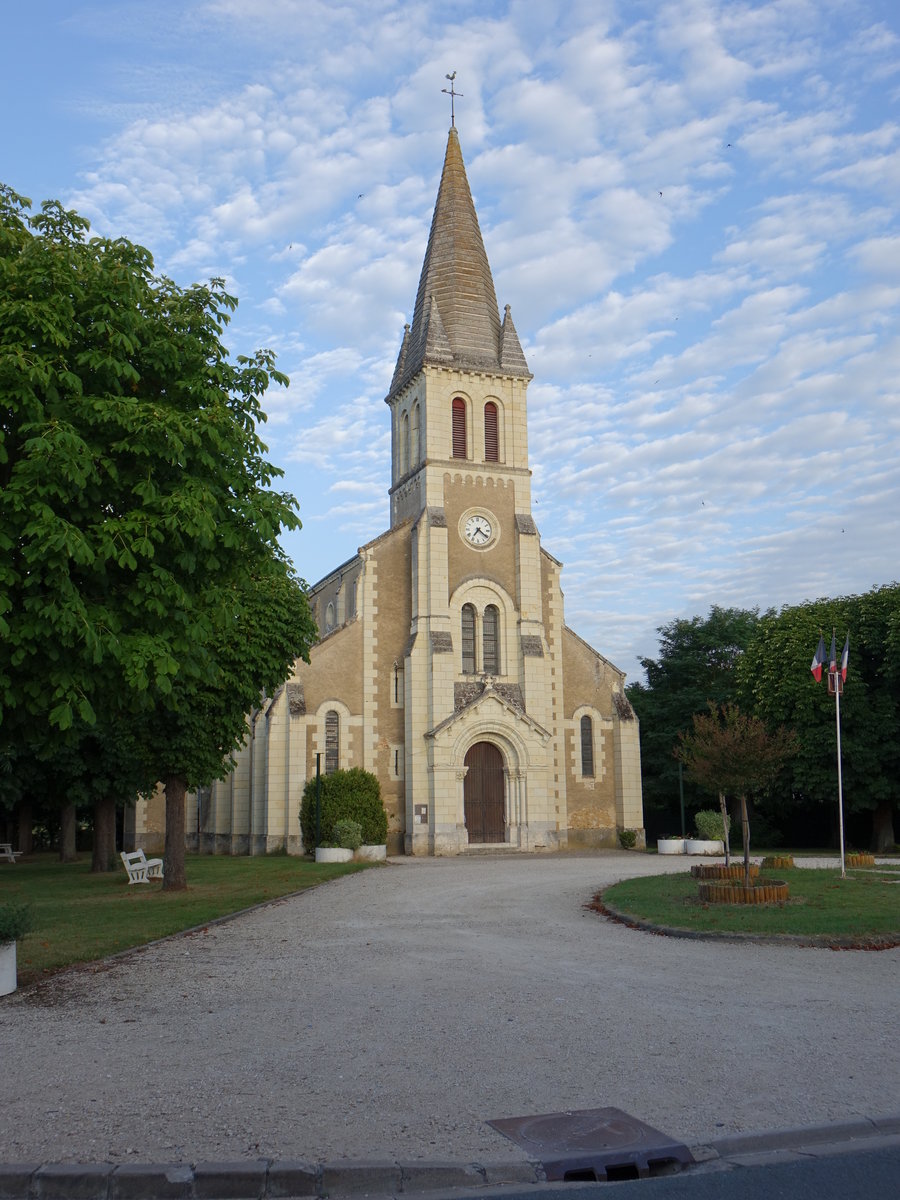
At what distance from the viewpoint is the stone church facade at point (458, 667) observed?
37.0 metres

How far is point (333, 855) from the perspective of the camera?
31625mm

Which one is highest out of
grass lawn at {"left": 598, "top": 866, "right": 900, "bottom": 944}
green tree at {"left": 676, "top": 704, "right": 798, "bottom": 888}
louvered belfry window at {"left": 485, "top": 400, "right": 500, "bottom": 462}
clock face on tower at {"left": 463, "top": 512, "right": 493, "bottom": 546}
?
louvered belfry window at {"left": 485, "top": 400, "right": 500, "bottom": 462}

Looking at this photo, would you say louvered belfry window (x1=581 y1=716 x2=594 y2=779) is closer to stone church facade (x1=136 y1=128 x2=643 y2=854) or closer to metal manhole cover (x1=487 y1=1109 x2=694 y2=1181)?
stone church facade (x1=136 y1=128 x2=643 y2=854)

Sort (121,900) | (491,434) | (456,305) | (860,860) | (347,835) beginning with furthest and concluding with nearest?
1. (456,305)
2. (491,434)
3. (347,835)
4. (860,860)
5. (121,900)

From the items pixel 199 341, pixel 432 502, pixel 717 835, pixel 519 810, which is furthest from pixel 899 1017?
pixel 432 502

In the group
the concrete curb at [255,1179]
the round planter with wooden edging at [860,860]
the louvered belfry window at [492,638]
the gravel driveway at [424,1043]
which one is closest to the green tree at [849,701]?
the round planter with wooden edging at [860,860]

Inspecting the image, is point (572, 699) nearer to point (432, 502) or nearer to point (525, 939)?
point (432, 502)

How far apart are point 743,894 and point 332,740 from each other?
22.7m

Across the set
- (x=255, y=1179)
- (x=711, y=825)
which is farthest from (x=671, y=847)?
(x=255, y=1179)

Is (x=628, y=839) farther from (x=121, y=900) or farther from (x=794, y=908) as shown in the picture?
(x=794, y=908)

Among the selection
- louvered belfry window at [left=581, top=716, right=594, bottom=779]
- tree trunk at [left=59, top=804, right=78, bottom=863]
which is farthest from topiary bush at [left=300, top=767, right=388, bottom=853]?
tree trunk at [left=59, top=804, right=78, bottom=863]

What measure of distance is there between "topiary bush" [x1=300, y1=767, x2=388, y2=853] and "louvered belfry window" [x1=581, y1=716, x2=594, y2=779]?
947 cm

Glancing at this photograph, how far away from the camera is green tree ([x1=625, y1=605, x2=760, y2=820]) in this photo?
5250 cm

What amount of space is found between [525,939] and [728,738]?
20.9ft
